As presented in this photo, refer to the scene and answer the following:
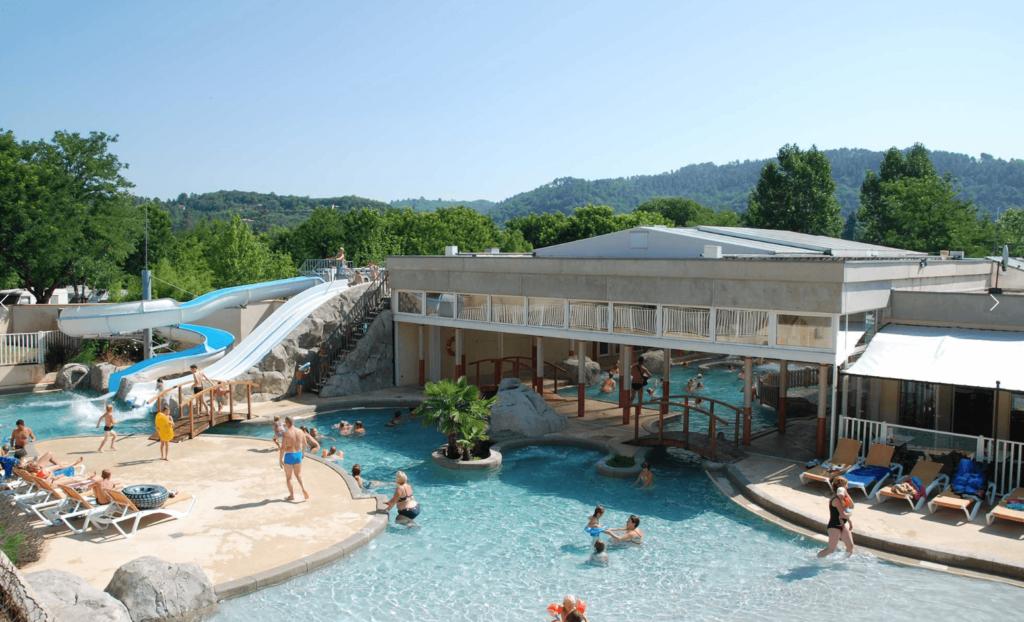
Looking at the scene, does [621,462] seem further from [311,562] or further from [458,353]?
[458,353]

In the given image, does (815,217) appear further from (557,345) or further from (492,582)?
(492,582)

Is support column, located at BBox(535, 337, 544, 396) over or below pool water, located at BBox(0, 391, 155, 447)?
over

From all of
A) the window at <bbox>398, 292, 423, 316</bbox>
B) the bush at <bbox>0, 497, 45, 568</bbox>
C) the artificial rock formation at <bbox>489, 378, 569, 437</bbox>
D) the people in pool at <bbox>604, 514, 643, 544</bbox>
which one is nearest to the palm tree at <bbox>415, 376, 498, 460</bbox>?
the artificial rock formation at <bbox>489, 378, 569, 437</bbox>

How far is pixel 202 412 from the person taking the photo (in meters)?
20.1

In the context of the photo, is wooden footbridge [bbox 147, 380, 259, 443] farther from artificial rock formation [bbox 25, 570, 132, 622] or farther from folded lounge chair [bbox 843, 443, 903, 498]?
folded lounge chair [bbox 843, 443, 903, 498]

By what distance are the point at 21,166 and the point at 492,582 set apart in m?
32.9

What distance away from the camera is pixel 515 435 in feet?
65.7

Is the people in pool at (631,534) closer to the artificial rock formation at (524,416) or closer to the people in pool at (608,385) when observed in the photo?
the artificial rock formation at (524,416)

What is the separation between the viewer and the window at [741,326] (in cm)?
1753

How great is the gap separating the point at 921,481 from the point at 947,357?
316 centimetres

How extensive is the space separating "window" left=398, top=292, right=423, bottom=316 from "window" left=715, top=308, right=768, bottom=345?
11.4 meters

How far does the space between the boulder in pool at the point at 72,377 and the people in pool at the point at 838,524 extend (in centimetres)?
2627

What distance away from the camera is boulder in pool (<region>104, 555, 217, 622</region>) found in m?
9.61

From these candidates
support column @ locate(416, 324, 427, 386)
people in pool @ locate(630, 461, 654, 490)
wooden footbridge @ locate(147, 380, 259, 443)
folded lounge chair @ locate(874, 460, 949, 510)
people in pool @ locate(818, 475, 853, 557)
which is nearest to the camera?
people in pool @ locate(818, 475, 853, 557)
